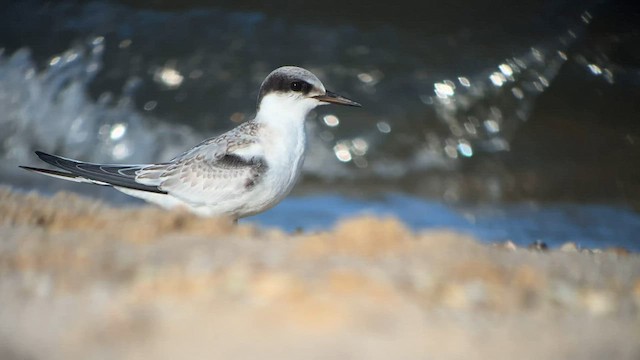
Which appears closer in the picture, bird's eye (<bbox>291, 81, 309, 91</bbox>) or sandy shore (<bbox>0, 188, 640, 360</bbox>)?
sandy shore (<bbox>0, 188, 640, 360</bbox>)

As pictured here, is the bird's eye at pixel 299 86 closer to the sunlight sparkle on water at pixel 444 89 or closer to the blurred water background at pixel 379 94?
the blurred water background at pixel 379 94

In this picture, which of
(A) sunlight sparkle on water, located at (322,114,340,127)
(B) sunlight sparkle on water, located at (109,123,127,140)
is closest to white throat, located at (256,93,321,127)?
(A) sunlight sparkle on water, located at (322,114,340,127)

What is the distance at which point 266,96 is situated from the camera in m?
5.01

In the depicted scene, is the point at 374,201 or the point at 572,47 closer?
the point at 374,201

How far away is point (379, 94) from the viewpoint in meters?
9.23

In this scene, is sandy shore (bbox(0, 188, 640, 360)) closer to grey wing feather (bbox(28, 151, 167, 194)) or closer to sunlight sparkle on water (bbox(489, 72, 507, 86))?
grey wing feather (bbox(28, 151, 167, 194))

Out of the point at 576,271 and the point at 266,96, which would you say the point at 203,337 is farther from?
the point at 266,96

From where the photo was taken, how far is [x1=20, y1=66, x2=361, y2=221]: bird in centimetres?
457

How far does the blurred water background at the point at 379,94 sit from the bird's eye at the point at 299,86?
2.10 meters

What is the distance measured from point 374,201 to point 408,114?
1.78 meters

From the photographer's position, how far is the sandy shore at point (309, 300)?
232 centimetres

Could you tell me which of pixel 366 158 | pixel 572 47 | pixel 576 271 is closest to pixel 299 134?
pixel 576 271

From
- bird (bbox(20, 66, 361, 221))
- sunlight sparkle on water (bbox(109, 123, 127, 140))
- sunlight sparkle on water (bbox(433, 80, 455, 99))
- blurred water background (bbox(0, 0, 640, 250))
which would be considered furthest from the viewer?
sunlight sparkle on water (bbox(433, 80, 455, 99))

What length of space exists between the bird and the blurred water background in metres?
2.13
